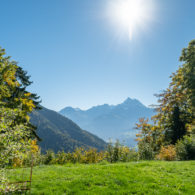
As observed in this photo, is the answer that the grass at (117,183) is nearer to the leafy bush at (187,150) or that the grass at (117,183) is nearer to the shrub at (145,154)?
the leafy bush at (187,150)

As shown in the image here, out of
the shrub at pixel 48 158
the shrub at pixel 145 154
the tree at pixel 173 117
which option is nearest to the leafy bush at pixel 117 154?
the shrub at pixel 145 154

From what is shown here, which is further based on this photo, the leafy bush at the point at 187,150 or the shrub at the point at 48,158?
the shrub at the point at 48,158

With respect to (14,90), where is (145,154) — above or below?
below

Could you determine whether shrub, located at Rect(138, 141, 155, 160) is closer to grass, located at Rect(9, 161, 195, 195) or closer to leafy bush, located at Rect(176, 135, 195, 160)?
leafy bush, located at Rect(176, 135, 195, 160)

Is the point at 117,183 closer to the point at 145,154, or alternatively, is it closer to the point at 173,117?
the point at 145,154

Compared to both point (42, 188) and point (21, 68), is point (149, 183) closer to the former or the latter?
point (42, 188)

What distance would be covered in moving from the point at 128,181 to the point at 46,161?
1210 cm

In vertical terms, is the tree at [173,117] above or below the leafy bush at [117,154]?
above

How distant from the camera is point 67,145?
629 feet

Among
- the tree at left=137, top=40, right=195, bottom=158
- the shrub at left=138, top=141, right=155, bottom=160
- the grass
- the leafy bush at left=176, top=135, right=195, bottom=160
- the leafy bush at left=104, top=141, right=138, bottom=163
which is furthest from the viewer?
the tree at left=137, top=40, right=195, bottom=158

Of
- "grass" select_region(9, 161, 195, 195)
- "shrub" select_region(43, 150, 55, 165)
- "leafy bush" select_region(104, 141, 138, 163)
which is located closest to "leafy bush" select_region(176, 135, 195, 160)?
"leafy bush" select_region(104, 141, 138, 163)

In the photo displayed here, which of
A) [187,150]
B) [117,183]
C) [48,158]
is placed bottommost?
[48,158]

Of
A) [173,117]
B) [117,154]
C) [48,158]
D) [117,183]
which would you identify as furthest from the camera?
[173,117]

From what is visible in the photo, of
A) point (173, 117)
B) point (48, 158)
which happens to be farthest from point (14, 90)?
point (173, 117)
